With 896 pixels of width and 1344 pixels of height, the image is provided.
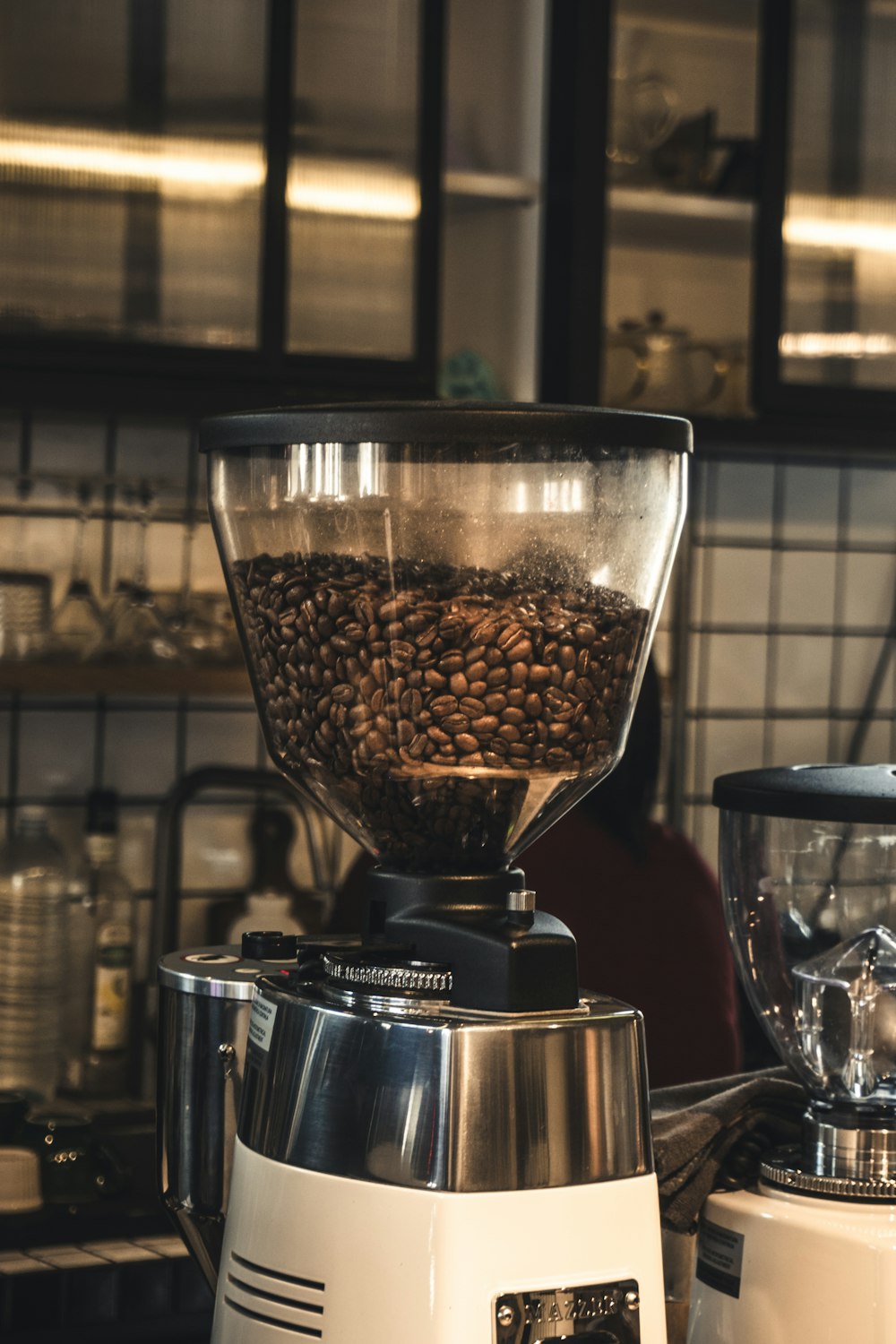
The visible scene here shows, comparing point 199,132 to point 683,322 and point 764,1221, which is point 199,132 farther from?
point 764,1221

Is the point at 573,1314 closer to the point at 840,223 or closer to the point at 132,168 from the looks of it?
the point at 132,168

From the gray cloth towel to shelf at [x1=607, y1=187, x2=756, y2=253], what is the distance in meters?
1.62

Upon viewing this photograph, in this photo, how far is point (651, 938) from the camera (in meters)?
1.97

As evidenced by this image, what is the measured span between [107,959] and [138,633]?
401 mm

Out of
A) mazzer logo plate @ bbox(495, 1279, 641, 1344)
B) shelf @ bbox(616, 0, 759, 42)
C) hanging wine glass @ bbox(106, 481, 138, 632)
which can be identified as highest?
shelf @ bbox(616, 0, 759, 42)

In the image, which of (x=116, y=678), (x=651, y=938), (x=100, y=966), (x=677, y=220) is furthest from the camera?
(x=677, y=220)

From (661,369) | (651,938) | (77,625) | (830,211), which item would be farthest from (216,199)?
(651,938)

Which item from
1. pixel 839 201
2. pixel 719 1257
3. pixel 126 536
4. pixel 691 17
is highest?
pixel 691 17

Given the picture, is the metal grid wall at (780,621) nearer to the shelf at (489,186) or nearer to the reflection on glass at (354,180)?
the shelf at (489,186)

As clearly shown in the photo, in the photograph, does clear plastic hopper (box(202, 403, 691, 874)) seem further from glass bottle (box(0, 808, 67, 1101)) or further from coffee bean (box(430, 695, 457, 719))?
glass bottle (box(0, 808, 67, 1101))

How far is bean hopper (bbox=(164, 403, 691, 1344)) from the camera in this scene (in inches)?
30.1

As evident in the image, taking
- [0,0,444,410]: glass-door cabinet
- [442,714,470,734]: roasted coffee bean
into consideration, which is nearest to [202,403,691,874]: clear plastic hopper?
[442,714,470,734]: roasted coffee bean

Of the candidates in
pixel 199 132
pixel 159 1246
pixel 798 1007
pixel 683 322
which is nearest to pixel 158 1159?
pixel 798 1007

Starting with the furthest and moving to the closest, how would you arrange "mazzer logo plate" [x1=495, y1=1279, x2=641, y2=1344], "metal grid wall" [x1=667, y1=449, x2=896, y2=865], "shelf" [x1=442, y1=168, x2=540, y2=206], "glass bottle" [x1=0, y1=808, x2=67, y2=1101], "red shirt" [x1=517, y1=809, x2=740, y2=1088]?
"metal grid wall" [x1=667, y1=449, x2=896, y2=865]
"shelf" [x1=442, y1=168, x2=540, y2=206]
"glass bottle" [x1=0, y1=808, x2=67, y2=1101]
"red shirt" [x1=517, y1=809, x2=740, y2=1088]
"mazzer logo plate" [x1=495, y1=1279, x2=641, y2=1344]
